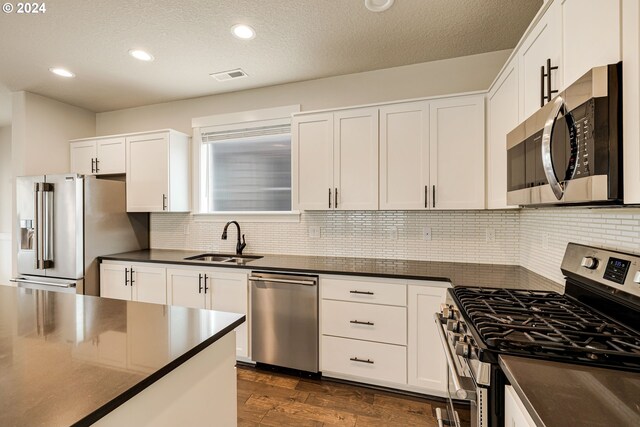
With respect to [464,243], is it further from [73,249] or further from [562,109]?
[73,249]

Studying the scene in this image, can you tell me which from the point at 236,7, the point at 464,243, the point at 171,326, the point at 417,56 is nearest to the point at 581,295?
the point at 464,243

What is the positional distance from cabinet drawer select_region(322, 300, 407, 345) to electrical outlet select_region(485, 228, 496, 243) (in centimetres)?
100

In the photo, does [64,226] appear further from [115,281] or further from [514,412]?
[514,412]

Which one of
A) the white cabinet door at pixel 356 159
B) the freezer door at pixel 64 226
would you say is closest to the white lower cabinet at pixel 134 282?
the freezer door at pixel 64 226

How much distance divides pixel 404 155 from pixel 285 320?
165 centimetres

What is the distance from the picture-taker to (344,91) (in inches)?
115

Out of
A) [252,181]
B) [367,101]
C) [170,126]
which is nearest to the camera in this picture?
[367,101]

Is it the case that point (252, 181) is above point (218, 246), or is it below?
above

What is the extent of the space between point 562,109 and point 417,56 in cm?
183

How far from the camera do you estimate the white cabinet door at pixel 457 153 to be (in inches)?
88.2

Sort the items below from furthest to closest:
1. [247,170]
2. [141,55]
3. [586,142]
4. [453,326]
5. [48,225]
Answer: [247,170] → [48,225] → [141,55] → [453,326] → [586,142]

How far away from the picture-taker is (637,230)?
3.95 ft

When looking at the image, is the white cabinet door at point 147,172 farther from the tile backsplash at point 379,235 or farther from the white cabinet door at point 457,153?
the white cabinet door at point 457,153

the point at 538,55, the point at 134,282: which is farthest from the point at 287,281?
the point at 538,55
